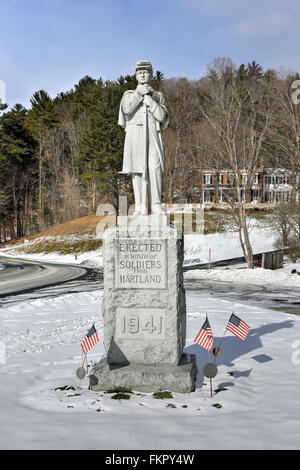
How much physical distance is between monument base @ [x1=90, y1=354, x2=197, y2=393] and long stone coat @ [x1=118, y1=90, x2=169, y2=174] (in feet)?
10.6

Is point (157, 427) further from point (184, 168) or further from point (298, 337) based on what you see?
point (184, 168)

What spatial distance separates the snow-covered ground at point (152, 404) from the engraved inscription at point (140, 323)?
3.02ft

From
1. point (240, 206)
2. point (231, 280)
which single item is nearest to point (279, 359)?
point (231, 280)

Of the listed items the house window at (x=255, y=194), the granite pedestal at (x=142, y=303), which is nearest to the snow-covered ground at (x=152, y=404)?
the granite pedestal at (x=142, y=303)

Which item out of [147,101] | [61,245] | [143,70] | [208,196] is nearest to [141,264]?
[147,101]

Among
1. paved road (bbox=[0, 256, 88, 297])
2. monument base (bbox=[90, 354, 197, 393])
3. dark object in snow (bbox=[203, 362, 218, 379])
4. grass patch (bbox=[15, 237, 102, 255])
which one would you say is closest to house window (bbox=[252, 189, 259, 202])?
grass patch (bbox=[15, 237, 102, 255])

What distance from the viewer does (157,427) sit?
5.02 metres

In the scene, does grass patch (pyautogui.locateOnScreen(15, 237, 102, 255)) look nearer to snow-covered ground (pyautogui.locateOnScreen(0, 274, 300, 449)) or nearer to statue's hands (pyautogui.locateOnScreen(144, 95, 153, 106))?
snow-covered ground (pyautogui.locateOnScreen(0, 274, 300, 449))

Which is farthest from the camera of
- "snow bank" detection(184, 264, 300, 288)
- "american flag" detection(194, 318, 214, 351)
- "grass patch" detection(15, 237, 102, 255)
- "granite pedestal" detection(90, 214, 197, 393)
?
"grass patch" detection(15, 237, 102, 255)

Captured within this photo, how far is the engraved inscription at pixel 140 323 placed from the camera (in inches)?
255

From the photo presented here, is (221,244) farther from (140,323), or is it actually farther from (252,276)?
(140,323)

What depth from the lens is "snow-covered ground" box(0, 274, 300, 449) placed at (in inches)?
186

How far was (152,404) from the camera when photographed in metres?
5.73

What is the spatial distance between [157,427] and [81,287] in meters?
14.2
